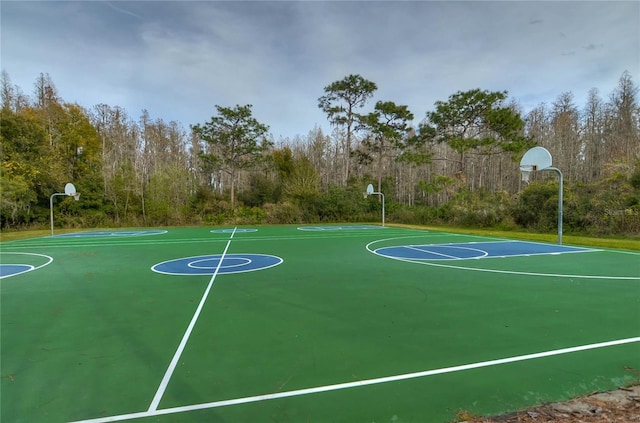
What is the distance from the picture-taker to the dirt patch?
2.02m

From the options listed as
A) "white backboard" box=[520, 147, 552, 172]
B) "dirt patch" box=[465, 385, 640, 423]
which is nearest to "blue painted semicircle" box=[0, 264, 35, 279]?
"dirt patch" box=[465, 385, 640, 423]

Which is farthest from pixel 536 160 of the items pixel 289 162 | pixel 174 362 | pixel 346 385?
pixel 289 162

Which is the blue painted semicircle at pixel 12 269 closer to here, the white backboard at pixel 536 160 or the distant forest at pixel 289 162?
the distant forest at pixel 289 162

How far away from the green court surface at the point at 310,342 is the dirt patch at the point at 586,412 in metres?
0.09

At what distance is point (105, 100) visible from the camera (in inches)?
993

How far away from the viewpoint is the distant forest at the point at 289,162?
17.2m

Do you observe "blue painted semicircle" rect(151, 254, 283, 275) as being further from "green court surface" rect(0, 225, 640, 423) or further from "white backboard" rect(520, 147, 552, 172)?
"white backboard" rect(520, 147, 552, 172)

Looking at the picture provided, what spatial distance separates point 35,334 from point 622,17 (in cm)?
1504

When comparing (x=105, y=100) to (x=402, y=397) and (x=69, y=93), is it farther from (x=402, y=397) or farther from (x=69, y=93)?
(x=402, y=397)

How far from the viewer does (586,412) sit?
209 cm

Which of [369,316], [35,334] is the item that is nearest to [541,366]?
[369,316]

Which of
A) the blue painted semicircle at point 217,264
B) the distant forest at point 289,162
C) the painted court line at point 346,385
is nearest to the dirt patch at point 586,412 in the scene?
the painted court line at point 346,385

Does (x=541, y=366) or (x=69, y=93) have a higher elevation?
(x=69, y=93)

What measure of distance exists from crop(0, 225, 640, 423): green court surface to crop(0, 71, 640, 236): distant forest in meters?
12.7
